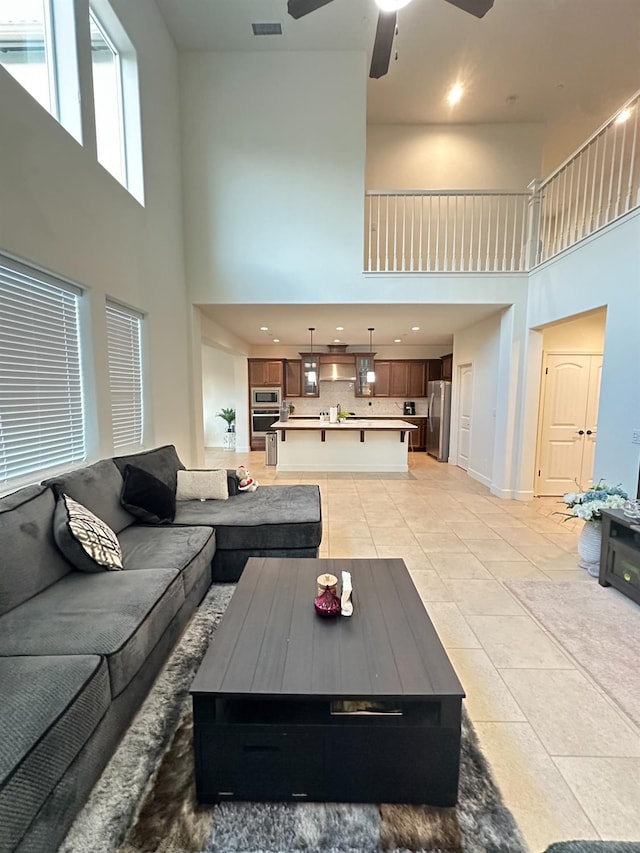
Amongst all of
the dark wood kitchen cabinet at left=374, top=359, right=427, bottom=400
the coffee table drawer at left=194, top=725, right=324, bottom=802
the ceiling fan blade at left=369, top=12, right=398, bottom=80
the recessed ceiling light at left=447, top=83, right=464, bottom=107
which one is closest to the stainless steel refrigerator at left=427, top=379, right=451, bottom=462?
the dark wood kitchen cabinet at left=374, top=359, right=427, bottom=400

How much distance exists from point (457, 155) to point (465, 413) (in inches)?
169

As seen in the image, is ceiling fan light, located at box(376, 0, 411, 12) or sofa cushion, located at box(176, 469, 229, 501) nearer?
ceiling fan light, located at box(376, 0, 411, 12)

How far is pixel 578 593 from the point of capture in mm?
2680

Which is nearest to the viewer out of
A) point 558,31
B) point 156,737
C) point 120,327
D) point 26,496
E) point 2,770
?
point 2,770

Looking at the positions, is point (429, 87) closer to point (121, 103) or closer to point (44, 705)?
point (121, 103)

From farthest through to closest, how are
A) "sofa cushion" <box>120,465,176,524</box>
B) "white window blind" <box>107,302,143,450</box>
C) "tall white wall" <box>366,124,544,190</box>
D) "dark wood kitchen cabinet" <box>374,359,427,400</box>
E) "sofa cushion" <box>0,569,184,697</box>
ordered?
"dark wood kitchen cabinet" <box>374,359,427,400</box> → "tall white wall" <box>366,124,544,190</box> → "white window blind" <box>107,302,143,450</box> → "sofa cushion" <box>120,465,176,524</box> → "sofa cushion" <box>0,569,184,697</box>

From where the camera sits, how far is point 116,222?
3225mm

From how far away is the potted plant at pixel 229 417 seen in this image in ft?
30.1

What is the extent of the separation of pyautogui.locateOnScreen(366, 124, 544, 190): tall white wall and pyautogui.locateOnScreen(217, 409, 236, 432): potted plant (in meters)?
5.77

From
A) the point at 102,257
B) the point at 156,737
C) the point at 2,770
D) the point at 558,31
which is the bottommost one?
the point at 156,737

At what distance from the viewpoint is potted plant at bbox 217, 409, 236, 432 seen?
9172 mm

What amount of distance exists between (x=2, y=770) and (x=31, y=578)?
3.15ft

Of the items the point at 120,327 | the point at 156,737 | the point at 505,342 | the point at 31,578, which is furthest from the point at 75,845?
the point at 505,342

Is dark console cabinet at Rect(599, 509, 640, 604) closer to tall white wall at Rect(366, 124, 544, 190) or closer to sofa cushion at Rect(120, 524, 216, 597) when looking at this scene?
sofa cushion at Rect(120, 524, 216, 597)
